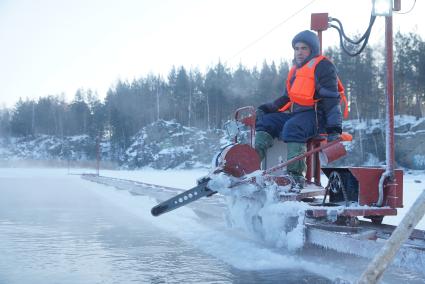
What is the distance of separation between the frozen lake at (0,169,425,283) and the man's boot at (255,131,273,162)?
885mm

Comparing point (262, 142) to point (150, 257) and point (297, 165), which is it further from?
point (150, 257)

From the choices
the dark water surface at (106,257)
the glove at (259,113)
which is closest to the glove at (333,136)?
the glove at (259,113)

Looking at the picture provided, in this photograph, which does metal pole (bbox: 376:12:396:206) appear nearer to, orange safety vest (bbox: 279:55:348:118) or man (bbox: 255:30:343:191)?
man (bbox: 255:30:343:191)

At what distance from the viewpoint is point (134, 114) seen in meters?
80.5

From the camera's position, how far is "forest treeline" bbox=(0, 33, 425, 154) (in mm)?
49531

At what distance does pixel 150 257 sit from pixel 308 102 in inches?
80.2

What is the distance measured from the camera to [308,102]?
4.61 m

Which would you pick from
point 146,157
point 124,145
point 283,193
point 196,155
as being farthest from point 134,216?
point 124,145

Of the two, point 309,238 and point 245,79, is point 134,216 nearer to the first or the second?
point 309,238

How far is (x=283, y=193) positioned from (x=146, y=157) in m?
63.9

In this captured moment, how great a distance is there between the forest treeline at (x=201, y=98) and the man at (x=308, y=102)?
44660 millimetres

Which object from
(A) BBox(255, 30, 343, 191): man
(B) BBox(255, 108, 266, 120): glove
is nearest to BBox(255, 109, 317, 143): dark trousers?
(A) BBox(255, 30, 343, 191): man

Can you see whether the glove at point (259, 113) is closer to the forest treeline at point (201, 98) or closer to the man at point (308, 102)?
the man at point (308, 102)

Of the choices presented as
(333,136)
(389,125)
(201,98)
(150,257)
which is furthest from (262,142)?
(201,98)
